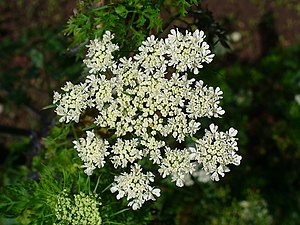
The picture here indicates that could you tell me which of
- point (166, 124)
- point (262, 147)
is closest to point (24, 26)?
point (262, 147)

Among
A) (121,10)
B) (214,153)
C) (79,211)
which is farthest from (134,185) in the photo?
(121,10)

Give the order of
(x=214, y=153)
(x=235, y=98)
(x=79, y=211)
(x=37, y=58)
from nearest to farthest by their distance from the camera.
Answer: (x=79, y=211) → (x=214, y=153) → (x=37, y=58) → (x=235, y=98)

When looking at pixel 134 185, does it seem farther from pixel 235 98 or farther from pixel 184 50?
pixel 235 98

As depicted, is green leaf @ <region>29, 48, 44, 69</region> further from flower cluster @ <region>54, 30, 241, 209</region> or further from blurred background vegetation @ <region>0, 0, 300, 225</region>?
Answer: flower cluster @ <region>54, 30, 241, 209</region>

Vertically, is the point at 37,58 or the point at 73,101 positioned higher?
the point at 37,58

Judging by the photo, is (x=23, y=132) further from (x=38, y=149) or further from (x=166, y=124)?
(x=166, y=124)

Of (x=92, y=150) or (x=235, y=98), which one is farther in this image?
(x=235, y=98)
